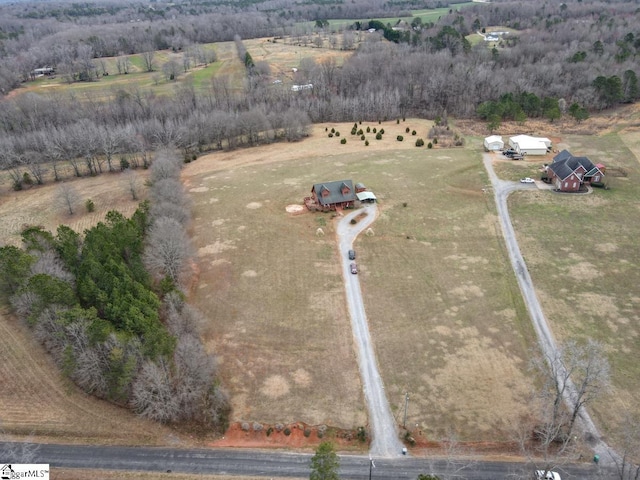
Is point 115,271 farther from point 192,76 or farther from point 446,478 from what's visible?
point 192,76

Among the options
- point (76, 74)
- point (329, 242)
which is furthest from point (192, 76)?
Answer: point (329, 242)

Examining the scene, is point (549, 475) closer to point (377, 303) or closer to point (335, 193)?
point (377, 303)

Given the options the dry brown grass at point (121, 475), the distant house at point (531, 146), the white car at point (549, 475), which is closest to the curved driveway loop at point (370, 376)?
the dry brown grass at point (121, 475)

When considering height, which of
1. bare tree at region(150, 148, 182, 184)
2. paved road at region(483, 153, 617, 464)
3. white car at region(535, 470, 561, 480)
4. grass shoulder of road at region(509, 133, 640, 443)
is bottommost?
paved road at region(483, 153, 617, 464)

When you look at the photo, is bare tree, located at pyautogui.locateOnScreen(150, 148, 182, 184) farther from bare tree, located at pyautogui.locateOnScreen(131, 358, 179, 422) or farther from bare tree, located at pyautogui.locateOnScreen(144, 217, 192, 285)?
bare tree, located at pyautogui.locateOnScreen(131, 358, 179, 422)

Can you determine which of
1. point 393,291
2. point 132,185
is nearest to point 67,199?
point 132,185

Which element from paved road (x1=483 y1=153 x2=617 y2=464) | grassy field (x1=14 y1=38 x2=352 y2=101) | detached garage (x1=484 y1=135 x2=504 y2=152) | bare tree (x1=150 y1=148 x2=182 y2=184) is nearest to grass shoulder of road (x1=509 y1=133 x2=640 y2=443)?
paved road (x1=483 y1=153 x2=617 y2=464)

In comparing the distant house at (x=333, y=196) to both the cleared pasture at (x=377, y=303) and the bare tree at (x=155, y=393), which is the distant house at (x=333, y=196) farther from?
the bare tree at (x=155, y=393)
